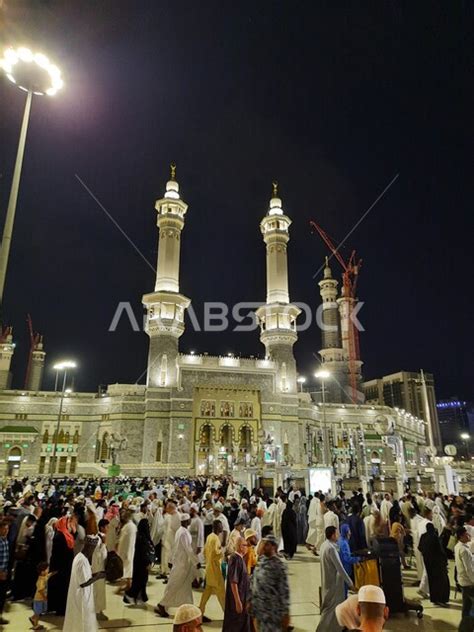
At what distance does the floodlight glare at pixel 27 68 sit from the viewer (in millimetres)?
10297

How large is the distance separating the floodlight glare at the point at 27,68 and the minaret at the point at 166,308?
30.0 metres

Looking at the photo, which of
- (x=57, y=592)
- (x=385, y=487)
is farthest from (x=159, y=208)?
(x=57, y=592)

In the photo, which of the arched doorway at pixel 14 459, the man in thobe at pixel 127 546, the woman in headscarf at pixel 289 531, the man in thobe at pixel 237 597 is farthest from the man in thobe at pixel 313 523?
the arched doorway at pixel 14 459

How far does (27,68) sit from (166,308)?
102 feet

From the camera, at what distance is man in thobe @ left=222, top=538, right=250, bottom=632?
489 cm

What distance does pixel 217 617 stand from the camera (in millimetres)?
6535

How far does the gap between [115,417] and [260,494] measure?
26.1 meters

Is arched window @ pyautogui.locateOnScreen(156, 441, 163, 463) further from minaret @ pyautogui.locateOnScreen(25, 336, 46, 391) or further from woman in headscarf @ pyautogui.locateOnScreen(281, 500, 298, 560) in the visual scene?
woman in headscarf @ pyautogui.locateOnScreen(281, 500, 298, 560)

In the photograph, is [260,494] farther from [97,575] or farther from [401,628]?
[97,575]

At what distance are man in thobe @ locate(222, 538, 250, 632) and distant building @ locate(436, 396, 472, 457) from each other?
9881 centimetres

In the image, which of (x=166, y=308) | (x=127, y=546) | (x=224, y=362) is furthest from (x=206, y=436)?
(x=127, y=546)

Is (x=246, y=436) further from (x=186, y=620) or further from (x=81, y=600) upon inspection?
(x=186, y=620)

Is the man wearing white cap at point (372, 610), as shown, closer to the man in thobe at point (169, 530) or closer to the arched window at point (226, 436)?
the man in thobe at point (169, 530)

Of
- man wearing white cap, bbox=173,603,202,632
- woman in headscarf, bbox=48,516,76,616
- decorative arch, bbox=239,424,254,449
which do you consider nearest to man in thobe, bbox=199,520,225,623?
Answer: woman in headscarf, bbox=48,516,76,616
